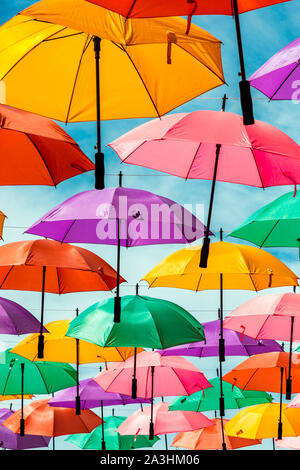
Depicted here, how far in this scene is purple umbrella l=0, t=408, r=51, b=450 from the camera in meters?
13.8

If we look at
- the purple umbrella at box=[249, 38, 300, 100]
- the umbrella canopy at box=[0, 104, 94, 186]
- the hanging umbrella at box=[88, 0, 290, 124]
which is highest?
the purple umbrella at box=[249, 38, 300, 100]

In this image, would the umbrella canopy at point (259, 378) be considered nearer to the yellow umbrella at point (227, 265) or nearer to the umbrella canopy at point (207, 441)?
the yellow umbrella at point (227, 265)

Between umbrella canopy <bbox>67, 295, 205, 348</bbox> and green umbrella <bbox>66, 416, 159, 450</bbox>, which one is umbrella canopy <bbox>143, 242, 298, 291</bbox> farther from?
green umbrella <bbox>66, 416, 159, 450</bbox>

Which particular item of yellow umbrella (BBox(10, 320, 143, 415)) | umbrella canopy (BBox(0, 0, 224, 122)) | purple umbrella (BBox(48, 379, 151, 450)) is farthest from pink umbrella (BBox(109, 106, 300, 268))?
purple umbrella (BBox(48, 379, 151, 450))

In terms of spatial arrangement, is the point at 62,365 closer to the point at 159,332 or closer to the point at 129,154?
the point at 159,332

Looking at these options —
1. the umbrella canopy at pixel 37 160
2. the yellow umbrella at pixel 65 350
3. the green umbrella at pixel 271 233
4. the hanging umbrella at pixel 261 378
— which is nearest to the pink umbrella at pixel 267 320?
the green umbrella at pixel 271 233

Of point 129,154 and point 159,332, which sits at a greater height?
point 129,154

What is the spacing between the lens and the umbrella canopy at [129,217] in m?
6.33

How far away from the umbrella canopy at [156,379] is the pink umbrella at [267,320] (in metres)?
1.05

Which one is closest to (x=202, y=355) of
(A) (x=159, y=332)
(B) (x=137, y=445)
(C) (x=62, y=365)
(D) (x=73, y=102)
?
(C) (x=62, y=365)

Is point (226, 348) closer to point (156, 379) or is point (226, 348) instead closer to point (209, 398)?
point (156, 379)

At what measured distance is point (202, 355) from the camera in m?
10.4

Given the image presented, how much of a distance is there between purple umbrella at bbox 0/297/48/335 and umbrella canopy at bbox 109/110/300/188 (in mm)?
3062

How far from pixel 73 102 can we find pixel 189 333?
296cm
